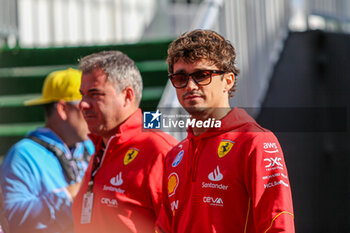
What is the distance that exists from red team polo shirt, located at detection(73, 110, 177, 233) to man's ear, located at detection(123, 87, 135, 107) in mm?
84

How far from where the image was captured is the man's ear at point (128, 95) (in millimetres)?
3459

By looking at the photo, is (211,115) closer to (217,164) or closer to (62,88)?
(217,164)

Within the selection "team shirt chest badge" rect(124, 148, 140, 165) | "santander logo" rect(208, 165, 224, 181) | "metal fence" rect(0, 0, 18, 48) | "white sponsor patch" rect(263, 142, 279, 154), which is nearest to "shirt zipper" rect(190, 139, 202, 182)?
"santander logo" rect(208, 165, 224, 181)

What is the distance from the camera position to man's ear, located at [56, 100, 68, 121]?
437 centimetres

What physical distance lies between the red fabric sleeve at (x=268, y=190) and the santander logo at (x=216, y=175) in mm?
136

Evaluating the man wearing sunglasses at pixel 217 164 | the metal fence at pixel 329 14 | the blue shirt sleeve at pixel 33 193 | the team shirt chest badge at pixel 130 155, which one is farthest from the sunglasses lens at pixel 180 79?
the metal fence at pixel 329 14

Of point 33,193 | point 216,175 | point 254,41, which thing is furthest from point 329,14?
point 216,175

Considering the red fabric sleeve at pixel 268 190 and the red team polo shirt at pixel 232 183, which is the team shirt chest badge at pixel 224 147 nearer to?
the red team polo shirt at pixel 232 183

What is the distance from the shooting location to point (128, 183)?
320 centimetres

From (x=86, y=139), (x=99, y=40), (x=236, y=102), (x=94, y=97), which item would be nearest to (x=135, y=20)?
(x=99, y=40)

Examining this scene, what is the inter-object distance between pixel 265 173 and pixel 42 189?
2.06 meters

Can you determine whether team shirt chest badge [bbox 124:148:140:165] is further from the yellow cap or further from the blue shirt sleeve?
the yellow cap

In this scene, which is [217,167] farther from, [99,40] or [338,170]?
[99,40]

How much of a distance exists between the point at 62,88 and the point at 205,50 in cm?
199
